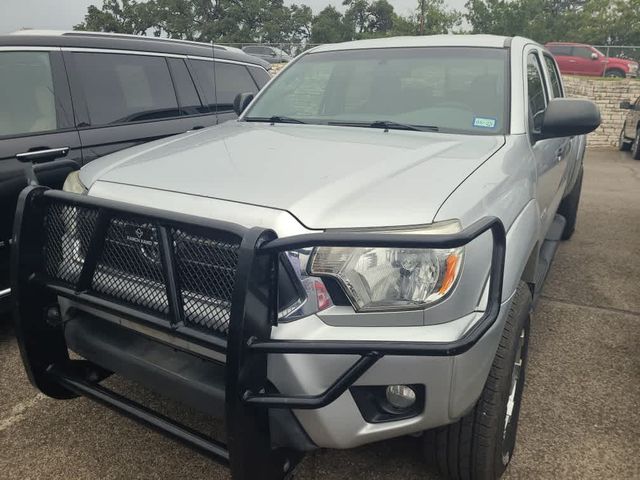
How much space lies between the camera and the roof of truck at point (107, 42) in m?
3.71

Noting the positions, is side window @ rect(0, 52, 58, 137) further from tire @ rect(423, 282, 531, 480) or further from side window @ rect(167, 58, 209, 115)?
tire @ rect(423, 282, 531, 480)

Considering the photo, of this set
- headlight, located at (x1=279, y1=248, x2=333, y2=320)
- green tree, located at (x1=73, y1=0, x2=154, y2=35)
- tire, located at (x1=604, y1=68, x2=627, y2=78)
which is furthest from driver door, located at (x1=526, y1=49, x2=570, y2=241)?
green tree, located at (x1=73, y1=0, x2=154, y2=35)

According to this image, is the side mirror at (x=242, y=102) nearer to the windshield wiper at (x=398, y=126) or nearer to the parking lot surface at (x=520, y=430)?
the windshield wiper at (x=398, y=126)

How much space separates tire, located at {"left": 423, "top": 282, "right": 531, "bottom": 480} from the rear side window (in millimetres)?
3762

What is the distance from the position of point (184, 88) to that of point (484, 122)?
2.97m

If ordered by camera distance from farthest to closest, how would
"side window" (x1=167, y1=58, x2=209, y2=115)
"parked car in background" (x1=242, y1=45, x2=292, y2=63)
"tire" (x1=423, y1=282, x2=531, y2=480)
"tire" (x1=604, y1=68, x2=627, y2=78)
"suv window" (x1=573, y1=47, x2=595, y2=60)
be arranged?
1. "parked car in background" (x1=242, y1=45, x2=292, y2=63)
2. "suv window" (x1=573, y1=47, x2=595, y2=60)
3. "tire" (x1=604, y1=68, x2=627, y2=78)
4. "side window" (x1=167, y1=58, x2=209, y2=115)
5. "tire" (x1=423, y1=282, x2=531, y2=480)

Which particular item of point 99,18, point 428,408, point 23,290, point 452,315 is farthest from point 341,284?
point 99,18

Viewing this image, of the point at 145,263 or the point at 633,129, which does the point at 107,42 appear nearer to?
the point at 145,263

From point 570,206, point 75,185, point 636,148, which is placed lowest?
point 636,148

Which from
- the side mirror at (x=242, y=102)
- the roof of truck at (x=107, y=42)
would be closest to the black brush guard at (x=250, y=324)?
the side mirror at (x=242, y=102)

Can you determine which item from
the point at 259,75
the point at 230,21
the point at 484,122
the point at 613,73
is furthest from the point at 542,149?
the point at 230,21

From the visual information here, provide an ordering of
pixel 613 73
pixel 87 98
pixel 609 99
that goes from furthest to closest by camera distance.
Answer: pixel 613 73 < pixel 609 99 < pixel 87 98

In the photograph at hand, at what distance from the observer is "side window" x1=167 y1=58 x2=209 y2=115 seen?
478cm

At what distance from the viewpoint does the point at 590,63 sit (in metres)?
24.1
